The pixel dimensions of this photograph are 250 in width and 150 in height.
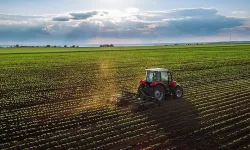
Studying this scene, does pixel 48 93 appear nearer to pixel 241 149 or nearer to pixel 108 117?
pixel 108 117

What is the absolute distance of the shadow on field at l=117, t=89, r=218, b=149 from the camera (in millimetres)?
11047

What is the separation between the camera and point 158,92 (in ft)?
55.4

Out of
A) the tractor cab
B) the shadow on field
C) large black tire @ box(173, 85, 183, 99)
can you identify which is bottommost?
the shadow on field

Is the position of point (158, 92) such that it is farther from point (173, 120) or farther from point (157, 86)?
point (173, 120)

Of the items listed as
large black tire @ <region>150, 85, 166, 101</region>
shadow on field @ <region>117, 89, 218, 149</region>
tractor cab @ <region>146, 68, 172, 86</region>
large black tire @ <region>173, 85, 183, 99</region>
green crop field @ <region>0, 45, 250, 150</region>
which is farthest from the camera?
large black tire @ <region>173, 85, 183, 99</region>

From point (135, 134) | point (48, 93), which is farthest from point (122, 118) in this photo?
point (48, 93)

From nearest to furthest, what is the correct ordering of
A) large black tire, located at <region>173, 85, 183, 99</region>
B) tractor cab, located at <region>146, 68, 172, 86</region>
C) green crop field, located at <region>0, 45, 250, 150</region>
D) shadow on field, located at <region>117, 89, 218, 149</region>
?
shadow on field, located at <region>117, 89, 218, 149</region>, green crop field, located at <region>0, 45, 250, 150</region>, tractor cab, located at <region>146, 68, 172, 86</region>, large black tire, located at <region>173, 85, 183, 99</region>

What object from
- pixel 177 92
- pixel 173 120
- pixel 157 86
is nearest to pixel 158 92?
pixel 157 86

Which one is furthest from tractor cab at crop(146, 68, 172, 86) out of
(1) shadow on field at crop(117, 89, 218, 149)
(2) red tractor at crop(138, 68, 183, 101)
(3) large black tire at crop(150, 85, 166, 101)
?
(1) shadow on field at crop(117, 89, 218, 149)

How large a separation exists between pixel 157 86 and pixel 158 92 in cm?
32

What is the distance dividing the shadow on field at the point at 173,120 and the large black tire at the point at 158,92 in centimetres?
33

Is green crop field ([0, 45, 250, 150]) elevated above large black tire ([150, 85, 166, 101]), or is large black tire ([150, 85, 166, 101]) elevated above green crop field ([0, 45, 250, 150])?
large black tire ([150, 85, 166, 101])

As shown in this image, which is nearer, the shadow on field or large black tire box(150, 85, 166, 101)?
the shadow on field

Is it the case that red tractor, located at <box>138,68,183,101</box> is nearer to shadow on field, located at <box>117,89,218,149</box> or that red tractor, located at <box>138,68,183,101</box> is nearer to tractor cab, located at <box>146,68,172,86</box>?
tractor cab, located at <box>146,68,172,86</box>
